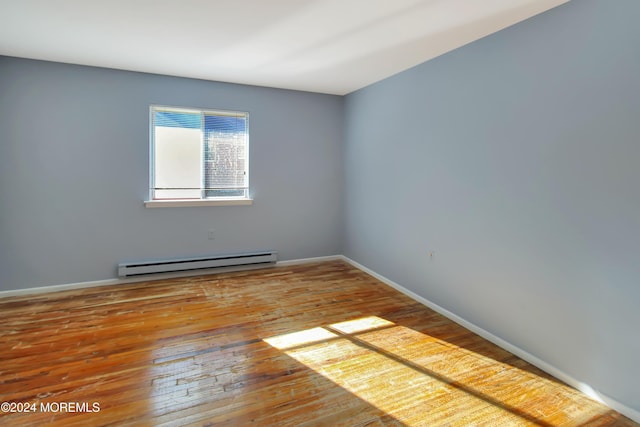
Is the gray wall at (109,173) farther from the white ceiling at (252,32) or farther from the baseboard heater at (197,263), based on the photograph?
the white ceiling at (252,32)

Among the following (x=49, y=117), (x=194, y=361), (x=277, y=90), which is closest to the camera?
(x=194, y=361)

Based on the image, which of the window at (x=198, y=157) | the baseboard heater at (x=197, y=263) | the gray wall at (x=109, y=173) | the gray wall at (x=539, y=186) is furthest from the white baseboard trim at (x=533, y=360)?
the window at (x=198, y=157)

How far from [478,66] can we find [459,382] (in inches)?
93.3

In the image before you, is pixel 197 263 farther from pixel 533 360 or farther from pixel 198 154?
pixel 533 360

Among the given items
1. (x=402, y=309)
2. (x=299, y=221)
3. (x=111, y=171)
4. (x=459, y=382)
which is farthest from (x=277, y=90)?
(x=459, y=382)

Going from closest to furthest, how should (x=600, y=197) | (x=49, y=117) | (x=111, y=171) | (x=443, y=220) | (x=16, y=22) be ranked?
1. (x=600, y=197)
2. (x=16, y=22)
3. (x=443, y=220)
4. (x=49, y=117)
5. (x=111, y=171)

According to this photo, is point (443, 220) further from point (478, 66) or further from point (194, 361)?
point (194, 361)

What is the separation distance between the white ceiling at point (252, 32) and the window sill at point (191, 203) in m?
1.47

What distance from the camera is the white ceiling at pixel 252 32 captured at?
2.18 metres

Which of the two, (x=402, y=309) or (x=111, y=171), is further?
(x=111, y=171)

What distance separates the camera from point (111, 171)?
365 cm

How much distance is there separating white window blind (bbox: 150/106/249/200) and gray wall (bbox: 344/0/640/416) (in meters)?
2.11

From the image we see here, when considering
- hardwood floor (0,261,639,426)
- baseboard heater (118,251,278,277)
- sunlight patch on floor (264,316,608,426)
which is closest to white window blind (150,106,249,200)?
baseboard heater (118,251,278,277)

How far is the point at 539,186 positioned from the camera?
7.22ft
